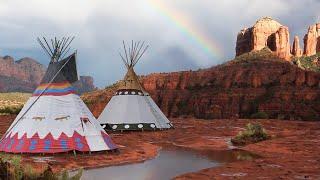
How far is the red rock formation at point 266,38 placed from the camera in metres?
100

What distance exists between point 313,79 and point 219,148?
5135 centimetres

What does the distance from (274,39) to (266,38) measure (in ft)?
8.73

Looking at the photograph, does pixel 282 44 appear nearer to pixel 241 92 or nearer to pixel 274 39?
pixel 274 39

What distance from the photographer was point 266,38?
10462 centimetres

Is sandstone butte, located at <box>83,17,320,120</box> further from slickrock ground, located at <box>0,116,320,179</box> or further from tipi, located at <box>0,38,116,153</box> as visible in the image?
tipi, located at <box>0,38,116,153</box>

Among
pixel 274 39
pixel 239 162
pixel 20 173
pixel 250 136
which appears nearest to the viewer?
pixel 20 173

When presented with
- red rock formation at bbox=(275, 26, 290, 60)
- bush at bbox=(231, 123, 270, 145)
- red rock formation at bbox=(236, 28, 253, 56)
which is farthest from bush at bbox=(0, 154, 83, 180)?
red rock formation at bbox=(236, 28, 253, 56)

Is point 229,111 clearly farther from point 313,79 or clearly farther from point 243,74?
point 313,79

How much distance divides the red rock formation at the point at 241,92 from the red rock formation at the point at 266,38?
17.5 metres

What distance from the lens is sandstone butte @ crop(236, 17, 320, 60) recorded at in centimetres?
10062

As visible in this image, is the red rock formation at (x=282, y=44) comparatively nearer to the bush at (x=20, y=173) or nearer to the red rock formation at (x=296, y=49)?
the red rock formation at (x=296, y=49)

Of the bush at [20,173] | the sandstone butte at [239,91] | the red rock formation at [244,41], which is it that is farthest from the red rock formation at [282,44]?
the bush at [20,173]

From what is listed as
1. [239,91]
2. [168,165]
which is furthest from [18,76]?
[168,165]

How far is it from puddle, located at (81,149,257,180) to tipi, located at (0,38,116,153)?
2.86 metres
